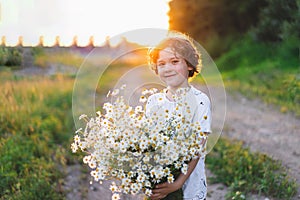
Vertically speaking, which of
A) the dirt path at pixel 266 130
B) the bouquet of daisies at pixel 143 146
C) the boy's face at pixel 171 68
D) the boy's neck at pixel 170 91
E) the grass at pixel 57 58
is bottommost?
the dirt path at pixel 266 130

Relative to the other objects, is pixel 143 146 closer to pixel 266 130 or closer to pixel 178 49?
pixel 178 49

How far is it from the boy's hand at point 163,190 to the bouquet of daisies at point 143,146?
0.03 m

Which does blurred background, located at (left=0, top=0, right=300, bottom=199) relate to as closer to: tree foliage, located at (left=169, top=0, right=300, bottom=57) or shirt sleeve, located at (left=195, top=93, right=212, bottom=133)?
shirt sleeve, located at (left=195, top=93, right=212, bottom=133)

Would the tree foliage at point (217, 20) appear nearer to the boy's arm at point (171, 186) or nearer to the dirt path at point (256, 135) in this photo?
the dirt path at point (256, 135)

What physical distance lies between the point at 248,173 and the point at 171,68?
8.08 ft

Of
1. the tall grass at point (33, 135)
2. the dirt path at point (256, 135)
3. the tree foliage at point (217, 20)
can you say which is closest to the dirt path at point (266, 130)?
the dirt path at point (256, 135)

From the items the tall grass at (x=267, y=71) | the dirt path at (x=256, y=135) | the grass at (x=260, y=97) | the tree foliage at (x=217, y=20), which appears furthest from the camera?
the tree foliage at (x=217, y=20)

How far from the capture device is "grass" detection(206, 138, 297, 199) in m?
4.55

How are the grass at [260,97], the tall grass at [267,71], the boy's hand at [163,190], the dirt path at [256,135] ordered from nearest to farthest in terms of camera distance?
the boy's hand at [163,190], the grass at [260,97], the dirt path at [256,135], the tall grass at [267,71]

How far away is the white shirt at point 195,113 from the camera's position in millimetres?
2713

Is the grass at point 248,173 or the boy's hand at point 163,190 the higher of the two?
the boy's hand at point 163,190

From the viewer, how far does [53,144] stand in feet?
19.1

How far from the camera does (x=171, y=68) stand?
2842 millimetres

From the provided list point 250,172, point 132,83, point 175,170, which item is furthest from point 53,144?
point 175,170
